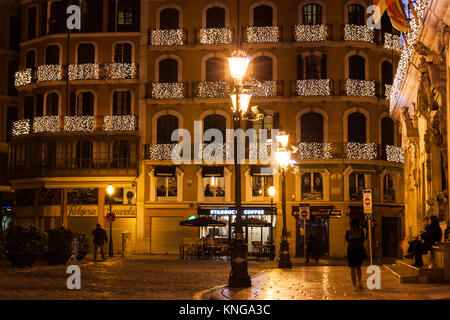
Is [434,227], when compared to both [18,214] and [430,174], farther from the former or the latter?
[18,214]

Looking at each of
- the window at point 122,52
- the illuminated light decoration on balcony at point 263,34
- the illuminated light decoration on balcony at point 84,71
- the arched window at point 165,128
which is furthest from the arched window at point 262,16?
the illuminated light decoration on balcony at point 84,71

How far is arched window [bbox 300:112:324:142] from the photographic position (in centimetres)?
4469

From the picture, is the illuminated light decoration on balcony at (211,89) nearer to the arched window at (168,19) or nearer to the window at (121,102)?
the arched window at (168,19)

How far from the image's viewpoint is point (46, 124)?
4688 centimetres

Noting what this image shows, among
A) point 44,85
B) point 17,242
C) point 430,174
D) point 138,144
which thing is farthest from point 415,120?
point 44,85

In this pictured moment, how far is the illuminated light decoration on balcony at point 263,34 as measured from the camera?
45062 millimetres

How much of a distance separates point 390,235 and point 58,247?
2206 centimetres

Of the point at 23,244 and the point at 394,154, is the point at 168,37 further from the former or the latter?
the point at 23,244

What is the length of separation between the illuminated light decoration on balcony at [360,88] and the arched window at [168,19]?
A: 11115mm

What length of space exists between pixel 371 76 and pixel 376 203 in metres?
7.48

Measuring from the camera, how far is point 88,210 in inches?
1818

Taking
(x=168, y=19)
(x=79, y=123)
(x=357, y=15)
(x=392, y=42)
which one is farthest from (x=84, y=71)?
(x=392, y=42)

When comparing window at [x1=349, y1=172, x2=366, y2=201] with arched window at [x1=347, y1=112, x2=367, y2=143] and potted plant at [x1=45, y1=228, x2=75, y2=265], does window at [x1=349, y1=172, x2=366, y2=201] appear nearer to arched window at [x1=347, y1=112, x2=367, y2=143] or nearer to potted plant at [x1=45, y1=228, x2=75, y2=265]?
arched window at [x1=347, y1=112, x2=367, y2=143]

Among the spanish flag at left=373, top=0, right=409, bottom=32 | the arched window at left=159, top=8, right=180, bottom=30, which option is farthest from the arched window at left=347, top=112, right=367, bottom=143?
the spanish flag at left=373, top=0, right=409, bottom=32
